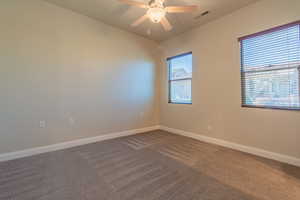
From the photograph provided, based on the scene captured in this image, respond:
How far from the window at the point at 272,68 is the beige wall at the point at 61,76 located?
8.97 feet

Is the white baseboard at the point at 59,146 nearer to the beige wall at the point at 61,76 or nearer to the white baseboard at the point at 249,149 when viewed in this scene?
A: the beige wall at the point at 61,76

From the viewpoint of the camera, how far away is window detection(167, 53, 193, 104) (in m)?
3.83

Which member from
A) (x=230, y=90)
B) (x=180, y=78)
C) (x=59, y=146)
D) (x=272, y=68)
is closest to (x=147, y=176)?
(x=59, y=146)

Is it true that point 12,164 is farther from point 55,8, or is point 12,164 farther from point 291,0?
point 291,0

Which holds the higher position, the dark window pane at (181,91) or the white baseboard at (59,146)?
the dark window pane at (181,91)

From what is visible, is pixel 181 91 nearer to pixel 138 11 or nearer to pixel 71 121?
pixel 138 11

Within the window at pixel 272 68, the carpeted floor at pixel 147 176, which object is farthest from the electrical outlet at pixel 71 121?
the window at pixel 272 68

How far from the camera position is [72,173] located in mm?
1979

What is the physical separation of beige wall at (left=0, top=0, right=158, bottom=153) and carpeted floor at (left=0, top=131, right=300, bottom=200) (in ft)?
2.00

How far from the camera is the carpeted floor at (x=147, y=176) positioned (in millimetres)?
1568

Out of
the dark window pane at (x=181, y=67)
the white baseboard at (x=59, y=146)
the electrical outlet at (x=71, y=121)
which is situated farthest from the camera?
the dark window pane at (x=181, y=67)

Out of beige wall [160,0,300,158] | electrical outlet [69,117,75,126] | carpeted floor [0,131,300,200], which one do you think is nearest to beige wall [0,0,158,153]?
electrical outlet [69,117,75,126]

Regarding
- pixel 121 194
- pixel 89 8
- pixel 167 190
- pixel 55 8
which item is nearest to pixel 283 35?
pixel 167 190

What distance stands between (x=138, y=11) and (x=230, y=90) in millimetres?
2645
